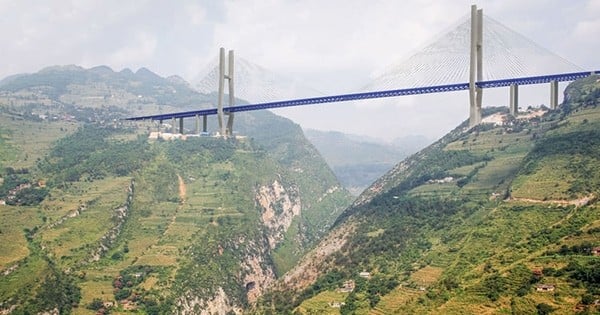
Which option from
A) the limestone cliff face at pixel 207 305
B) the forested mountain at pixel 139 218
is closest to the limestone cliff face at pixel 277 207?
the forested mountain at pixel 139 218

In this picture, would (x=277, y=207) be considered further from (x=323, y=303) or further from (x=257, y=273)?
(x=323, y=303)

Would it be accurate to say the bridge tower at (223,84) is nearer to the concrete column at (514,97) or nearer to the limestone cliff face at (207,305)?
the limestone cliff face at (207,305)

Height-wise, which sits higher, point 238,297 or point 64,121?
point 64,121

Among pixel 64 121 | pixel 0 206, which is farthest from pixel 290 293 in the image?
pixel 64 121

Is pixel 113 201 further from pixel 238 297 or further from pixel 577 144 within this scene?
pixel 577 144

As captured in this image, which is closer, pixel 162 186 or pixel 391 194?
pixel 391 194

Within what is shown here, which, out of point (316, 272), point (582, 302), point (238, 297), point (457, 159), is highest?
point (457, 159)

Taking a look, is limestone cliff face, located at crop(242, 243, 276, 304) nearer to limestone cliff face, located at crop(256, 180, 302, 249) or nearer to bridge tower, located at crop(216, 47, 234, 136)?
limestone cliff face, located at crop(256, 180, 302, 249)

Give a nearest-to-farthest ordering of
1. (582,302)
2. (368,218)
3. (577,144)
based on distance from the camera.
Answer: (582,302) → (577,144) → (368,218)
